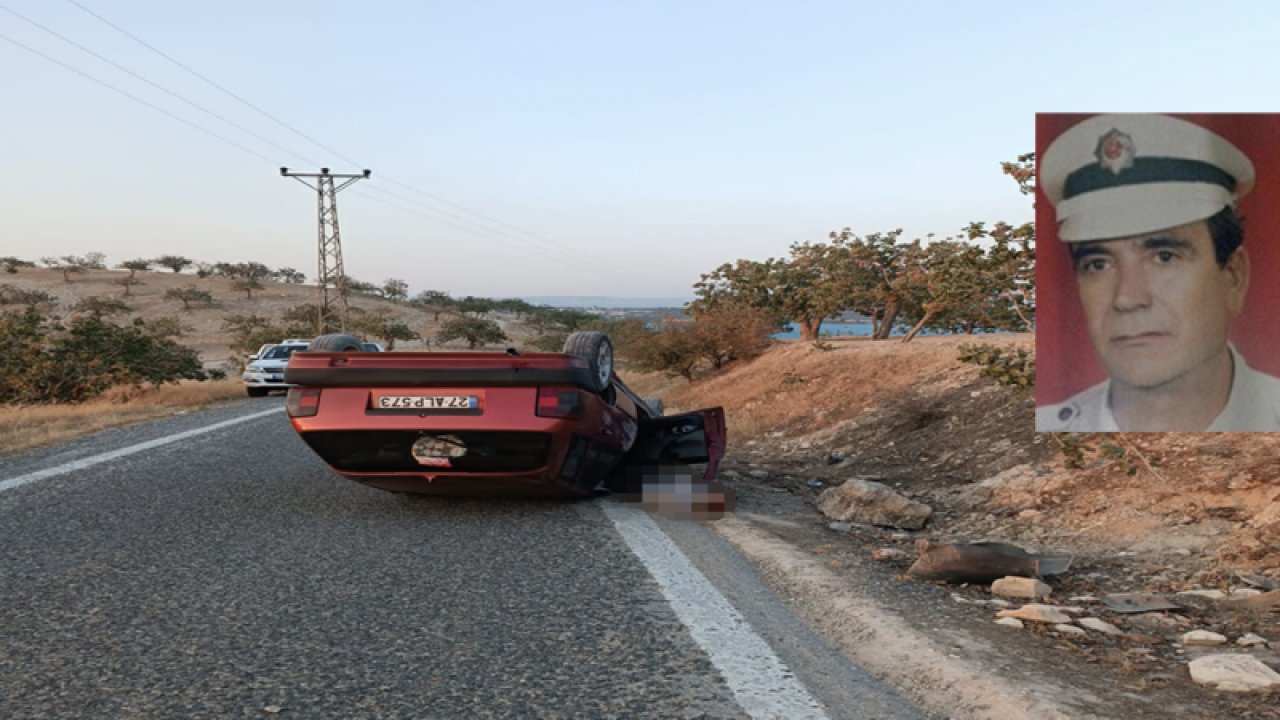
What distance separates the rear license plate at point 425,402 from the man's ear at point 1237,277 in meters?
4.35

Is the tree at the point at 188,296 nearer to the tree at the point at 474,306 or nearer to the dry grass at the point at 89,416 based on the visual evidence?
the tree at the point at 474,306

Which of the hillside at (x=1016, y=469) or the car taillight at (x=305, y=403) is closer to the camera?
the hillside at (x=1016, y=469)

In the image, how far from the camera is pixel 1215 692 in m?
3.27

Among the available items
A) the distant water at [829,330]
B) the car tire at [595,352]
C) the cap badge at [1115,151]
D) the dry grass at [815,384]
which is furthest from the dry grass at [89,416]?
the distant water at [829,330]

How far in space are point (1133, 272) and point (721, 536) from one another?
284 centimetres

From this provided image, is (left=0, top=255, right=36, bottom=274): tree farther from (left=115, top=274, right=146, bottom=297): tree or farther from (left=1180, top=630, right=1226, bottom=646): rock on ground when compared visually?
(left=1180, top=630, right=1226, bottom=646): rock on ground

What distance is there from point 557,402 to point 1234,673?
3773 millimetres

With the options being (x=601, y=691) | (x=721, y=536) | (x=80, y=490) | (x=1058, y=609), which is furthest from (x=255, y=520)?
(x=1058, y=609)

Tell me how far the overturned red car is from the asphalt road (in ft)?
1.06

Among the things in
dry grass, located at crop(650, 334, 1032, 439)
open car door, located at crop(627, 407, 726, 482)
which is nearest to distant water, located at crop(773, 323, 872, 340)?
dry grass, located at crop(650, 334, 1032, 439)

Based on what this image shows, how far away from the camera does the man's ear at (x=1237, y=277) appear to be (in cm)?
498

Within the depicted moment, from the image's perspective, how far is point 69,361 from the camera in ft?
75.3

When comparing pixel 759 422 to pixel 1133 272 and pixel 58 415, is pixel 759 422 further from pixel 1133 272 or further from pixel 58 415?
pixel 58 415

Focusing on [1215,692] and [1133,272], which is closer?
[1215,692]
